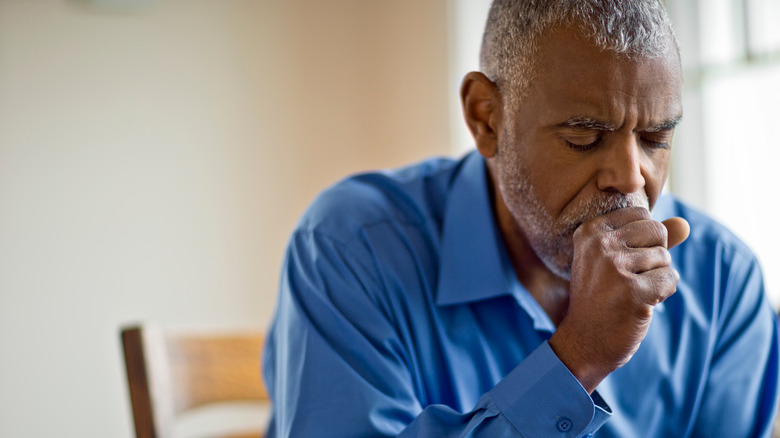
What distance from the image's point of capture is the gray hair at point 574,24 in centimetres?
91

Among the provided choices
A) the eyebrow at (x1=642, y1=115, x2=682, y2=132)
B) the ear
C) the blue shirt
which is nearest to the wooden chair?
the blue shirt

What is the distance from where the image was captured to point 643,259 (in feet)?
2.87

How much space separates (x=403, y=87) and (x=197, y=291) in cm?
121

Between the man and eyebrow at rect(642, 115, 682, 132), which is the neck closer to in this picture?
the man

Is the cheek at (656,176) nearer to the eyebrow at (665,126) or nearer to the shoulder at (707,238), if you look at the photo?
the eyebrow at (665,126)

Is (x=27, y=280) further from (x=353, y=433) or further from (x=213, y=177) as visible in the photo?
(x=353, y=433)

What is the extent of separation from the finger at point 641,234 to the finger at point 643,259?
0.03 feet

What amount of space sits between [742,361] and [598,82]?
542mm

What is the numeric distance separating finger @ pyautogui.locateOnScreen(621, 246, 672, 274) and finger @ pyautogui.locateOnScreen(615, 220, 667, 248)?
0.4 inches

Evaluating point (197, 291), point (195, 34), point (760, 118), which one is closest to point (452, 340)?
point (760, 118)

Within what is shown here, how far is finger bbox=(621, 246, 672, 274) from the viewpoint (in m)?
0.87

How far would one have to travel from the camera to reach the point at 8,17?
8.60 ft

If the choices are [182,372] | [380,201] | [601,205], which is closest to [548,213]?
[601,205]

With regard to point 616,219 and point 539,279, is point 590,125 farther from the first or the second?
point 539,279
